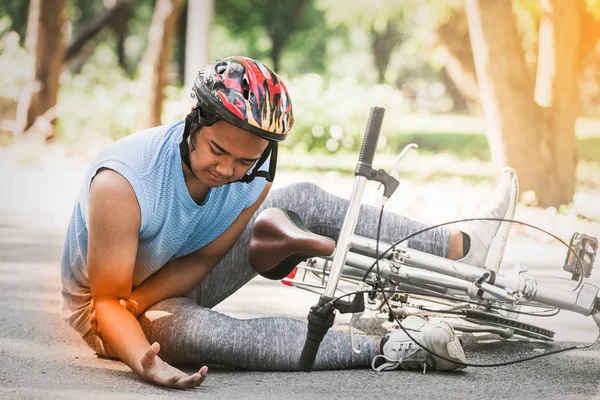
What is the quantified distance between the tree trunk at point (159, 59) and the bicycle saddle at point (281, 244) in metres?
11.8

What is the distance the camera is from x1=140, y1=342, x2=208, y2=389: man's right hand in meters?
3.29

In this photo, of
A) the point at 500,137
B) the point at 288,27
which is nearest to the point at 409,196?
the point at 500,137

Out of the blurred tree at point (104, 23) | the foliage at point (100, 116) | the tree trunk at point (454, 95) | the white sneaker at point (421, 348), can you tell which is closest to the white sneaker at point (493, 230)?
the white sneaker at point (421, 348)

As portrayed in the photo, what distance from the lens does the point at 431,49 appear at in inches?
863

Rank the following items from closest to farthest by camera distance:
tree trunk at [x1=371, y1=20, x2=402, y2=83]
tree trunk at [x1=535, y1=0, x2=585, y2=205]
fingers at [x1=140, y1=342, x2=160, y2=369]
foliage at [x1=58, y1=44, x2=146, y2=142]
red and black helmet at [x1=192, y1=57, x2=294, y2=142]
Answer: fingers at [x1=140, y1=342, x2=160, y2=369]
red and black helmet at [x1=192, y1=57, x2=294, y2=142]
tree trunk at [x1=535, y1=0, x2=585, y2=205]
foliage at [x1=58, y1=44, x2=146, y2=142]
tree trunk at [x1=371, y1=20, x2=402, y2=83]

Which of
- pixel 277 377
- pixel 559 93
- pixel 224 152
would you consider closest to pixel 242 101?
pixel 224 152

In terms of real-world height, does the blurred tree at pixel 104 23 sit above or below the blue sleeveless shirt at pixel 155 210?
above

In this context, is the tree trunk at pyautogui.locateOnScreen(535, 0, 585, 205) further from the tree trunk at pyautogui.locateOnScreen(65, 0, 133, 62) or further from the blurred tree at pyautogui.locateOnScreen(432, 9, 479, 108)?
the tree trunk at pyautogui.locateOnScreen(65, 0, 133, 62)

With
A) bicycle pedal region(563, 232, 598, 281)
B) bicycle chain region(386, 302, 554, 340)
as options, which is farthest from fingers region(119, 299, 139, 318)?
bicycle pedal region(563, 232, 598, 281)

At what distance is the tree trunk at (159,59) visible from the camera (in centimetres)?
1542

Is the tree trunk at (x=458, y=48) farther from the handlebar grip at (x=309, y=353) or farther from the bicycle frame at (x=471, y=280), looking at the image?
the handlebar grip at (x=309, y=353)

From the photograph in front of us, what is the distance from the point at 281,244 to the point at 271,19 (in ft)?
120

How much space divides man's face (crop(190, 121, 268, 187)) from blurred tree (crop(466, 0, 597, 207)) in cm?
712

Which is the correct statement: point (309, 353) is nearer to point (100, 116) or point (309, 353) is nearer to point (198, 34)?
point (198, 34)
